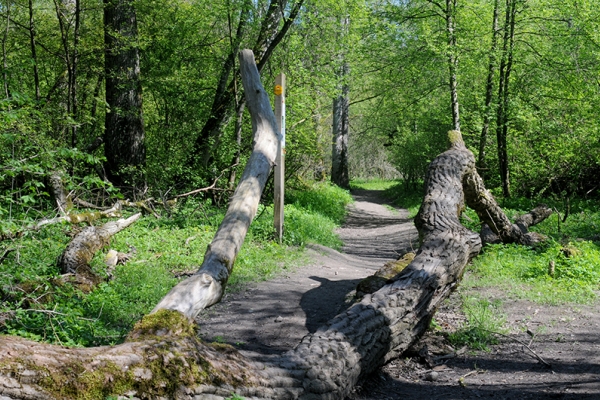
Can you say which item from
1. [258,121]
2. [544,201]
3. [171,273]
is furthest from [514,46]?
[171,273]

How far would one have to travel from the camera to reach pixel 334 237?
1256 centimetres

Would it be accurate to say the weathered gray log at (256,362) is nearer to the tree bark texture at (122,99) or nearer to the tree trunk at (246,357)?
the tree trunk at (246,357)

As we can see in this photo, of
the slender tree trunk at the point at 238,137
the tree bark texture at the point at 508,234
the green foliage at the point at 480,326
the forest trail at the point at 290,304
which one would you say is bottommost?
the forest trail at the point at 290,304

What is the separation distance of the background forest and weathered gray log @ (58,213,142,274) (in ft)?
1.84

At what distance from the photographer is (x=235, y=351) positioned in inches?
138

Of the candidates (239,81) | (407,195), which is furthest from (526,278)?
(407,195)

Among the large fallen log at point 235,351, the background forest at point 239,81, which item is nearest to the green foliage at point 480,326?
the large fallen log at point 235,351

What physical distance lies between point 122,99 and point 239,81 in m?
3.07

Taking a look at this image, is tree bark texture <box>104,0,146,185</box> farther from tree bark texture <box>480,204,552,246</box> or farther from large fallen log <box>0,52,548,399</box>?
tree bark texture <box>480,204,552,246</box>

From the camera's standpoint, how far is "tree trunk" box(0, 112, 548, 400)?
7.97 ft

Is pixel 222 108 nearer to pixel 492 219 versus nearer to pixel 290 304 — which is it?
pixel 492 219

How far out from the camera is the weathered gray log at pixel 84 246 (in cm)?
696

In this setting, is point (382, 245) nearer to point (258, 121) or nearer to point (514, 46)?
point (258, 121)

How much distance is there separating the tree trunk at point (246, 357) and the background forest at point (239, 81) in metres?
3.98
